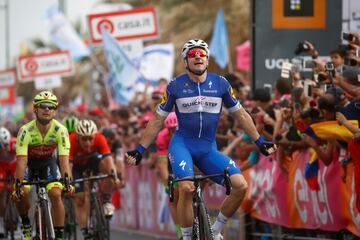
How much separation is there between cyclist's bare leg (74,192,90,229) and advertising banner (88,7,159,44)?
11954mm

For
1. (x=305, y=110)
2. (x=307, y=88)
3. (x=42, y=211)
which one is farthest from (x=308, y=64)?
(x=42, y=211)

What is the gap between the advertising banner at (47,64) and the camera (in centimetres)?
3603

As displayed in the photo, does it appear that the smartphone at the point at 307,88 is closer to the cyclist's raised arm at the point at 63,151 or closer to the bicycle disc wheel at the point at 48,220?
the cyclist's raised arm at the point at 63,151

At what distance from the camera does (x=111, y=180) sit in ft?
52.8

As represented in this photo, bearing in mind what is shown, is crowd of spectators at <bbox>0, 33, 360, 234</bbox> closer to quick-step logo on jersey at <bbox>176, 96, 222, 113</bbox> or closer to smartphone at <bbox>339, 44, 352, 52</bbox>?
smartphone at <bbox>339, 44, 352, 52</bbox>

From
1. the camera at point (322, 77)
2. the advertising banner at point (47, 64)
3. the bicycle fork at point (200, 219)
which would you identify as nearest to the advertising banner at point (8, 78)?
the advertising banner at point (47, 64)

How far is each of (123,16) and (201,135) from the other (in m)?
16.8

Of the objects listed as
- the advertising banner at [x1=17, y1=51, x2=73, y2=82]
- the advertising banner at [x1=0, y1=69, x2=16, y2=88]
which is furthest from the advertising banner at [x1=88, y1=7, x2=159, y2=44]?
the advertising banner at [x1=0, y1=69, x2=16, y2=88]

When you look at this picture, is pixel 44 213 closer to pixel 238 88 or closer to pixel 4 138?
pixel 4 138

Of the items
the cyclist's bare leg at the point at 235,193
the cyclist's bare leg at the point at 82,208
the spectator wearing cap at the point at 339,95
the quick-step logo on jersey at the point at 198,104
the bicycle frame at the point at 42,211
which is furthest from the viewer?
the cyclist's bare leg at the point at 82,208

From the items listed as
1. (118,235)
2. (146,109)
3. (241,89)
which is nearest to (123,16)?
(146,109)

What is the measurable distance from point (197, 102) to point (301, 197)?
11.9 feet

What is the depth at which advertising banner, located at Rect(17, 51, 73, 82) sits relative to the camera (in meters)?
36.0

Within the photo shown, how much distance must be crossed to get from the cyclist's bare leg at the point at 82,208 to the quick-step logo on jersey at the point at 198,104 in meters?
4.58
